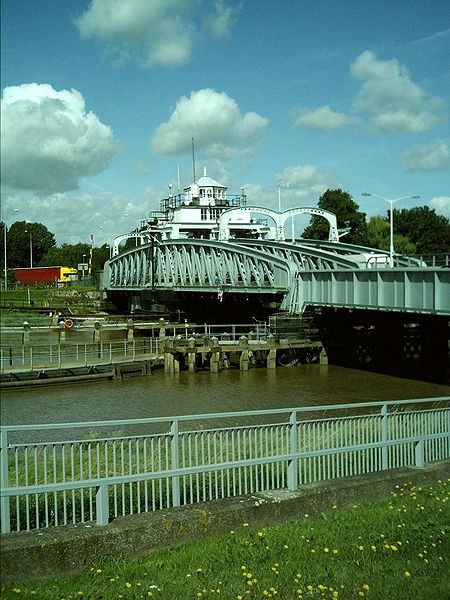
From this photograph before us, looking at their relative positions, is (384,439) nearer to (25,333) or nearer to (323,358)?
(323,358)

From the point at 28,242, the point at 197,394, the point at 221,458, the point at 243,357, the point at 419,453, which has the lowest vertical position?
the point at 197,394

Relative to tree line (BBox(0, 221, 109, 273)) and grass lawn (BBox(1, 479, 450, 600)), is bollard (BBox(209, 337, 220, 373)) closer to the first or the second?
grass lawn (BBox(1, 479, 450, 600))

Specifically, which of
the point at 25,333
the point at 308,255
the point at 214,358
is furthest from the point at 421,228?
the point at 25,333

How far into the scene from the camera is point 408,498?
32.1ft

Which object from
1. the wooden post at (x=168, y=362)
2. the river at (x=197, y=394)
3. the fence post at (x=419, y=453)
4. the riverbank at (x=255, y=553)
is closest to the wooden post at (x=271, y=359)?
the river at (x=197, y=394)

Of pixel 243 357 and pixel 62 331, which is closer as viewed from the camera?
pixel 243 357

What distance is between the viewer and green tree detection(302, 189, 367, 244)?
9444cm

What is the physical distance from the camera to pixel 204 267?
204 feet

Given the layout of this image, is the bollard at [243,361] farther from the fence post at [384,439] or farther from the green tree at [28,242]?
the green tree at [28,242]

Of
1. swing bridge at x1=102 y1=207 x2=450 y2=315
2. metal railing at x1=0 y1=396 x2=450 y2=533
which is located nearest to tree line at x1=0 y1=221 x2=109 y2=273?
swing bridge at x1=102 y1=207 x2=450 y2=315

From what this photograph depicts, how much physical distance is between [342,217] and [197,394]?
6383 centimetres

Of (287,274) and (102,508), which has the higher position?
(287,274)

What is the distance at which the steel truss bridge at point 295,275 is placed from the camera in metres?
35.1

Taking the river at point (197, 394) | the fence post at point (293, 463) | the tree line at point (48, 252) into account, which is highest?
the tree line at point (48, 252)
